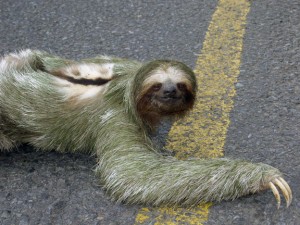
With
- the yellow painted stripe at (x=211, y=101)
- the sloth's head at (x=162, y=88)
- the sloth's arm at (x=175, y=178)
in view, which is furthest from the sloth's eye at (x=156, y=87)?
the yellow painted stripe at (x=211, y=101)

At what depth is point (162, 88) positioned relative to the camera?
367cm

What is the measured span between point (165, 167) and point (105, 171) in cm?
35

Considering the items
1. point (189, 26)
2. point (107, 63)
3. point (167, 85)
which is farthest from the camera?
point (189, 26)

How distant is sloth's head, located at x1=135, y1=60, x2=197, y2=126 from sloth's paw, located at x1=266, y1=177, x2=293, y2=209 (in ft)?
2.55

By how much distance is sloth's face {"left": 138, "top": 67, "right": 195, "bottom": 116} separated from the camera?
366 cm

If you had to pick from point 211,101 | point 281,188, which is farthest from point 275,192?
point 211,101

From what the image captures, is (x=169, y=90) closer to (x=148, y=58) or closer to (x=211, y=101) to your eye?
(x=211, y=101)

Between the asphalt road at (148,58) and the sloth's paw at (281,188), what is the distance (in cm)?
6

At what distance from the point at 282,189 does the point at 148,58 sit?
2071 millimetres

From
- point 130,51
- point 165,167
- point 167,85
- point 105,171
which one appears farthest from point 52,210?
point 130,51

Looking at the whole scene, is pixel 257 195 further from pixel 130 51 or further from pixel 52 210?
pixel 130 51

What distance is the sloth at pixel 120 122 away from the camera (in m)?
3.38

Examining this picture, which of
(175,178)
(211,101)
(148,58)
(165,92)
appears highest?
(165,92)

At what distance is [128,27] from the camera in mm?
5594
